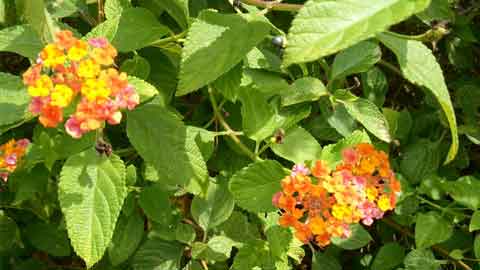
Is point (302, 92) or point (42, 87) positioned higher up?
point (42, 87)

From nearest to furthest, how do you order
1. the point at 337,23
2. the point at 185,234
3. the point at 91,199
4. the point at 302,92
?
the point at 337,23, the point at 91,199, the point at 302,92, the point at 185,234

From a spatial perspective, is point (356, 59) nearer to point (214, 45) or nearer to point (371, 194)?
point (371, 194)

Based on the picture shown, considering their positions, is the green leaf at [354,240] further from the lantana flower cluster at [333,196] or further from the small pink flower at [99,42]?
the small pink flower at [99,42]

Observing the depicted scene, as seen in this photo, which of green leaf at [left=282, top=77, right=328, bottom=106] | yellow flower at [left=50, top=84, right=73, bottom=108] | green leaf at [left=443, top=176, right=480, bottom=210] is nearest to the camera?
yellow flower at [left=50, top=84, right=73, bottom=108]

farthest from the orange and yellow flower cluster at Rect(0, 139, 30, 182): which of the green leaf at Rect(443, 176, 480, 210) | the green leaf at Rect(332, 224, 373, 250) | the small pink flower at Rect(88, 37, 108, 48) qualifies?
the green leaf at Rect(443, 176, 480, 210)

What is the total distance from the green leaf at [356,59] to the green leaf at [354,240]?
1.40 ft

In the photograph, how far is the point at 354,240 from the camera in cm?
168

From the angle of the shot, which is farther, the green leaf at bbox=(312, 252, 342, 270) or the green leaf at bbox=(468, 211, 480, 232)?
the green leaf at bbox=(312, 252, 342, 270)

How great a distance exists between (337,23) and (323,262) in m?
1.05

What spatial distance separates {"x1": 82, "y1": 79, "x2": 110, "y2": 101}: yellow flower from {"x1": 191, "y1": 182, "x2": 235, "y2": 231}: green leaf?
0.52 meters

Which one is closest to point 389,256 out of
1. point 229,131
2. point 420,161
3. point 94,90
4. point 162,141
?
point 420,161

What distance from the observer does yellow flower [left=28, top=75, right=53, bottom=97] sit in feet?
3.53

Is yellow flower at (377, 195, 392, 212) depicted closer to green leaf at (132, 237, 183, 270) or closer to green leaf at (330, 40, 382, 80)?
green leaf at (330, 40, 382, 80)

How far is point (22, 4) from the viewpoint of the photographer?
4.37 ft
